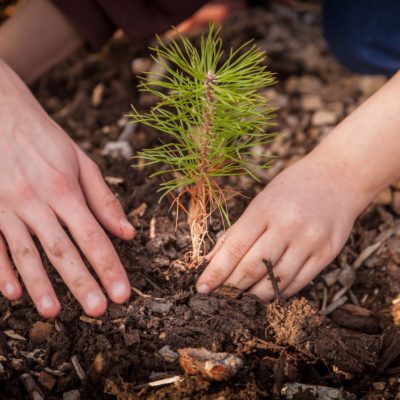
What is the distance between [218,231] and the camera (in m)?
1.49

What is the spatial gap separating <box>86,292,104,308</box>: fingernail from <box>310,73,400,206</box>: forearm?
0.71 meters

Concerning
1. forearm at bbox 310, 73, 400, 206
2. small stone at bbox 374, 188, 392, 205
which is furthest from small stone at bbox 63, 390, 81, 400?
small stone at bbox 374, 188, 392, 205

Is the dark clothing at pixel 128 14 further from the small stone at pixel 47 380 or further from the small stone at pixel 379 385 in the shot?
the small stone at pixel 379 385

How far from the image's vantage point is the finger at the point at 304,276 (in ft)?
4.55

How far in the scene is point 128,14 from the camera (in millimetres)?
1882

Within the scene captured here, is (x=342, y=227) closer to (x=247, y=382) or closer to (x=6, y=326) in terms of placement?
(x=247, y=382)

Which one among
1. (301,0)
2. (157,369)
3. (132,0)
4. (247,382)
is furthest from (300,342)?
(301,0)

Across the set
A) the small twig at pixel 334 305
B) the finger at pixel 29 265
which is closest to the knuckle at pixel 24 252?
the finger at pixel 29 265

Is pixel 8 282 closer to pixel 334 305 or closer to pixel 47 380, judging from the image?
pixel 47 380

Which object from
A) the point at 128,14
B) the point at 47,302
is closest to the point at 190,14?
the point at 128,14

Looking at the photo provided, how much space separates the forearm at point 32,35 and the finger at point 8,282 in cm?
89

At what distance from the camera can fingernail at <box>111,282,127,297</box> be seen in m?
1.25

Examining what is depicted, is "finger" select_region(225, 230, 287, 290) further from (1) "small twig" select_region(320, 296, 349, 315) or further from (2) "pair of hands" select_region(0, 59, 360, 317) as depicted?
(1) "small twig" select_region(320, 296, 349, 315)

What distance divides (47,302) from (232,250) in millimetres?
473
